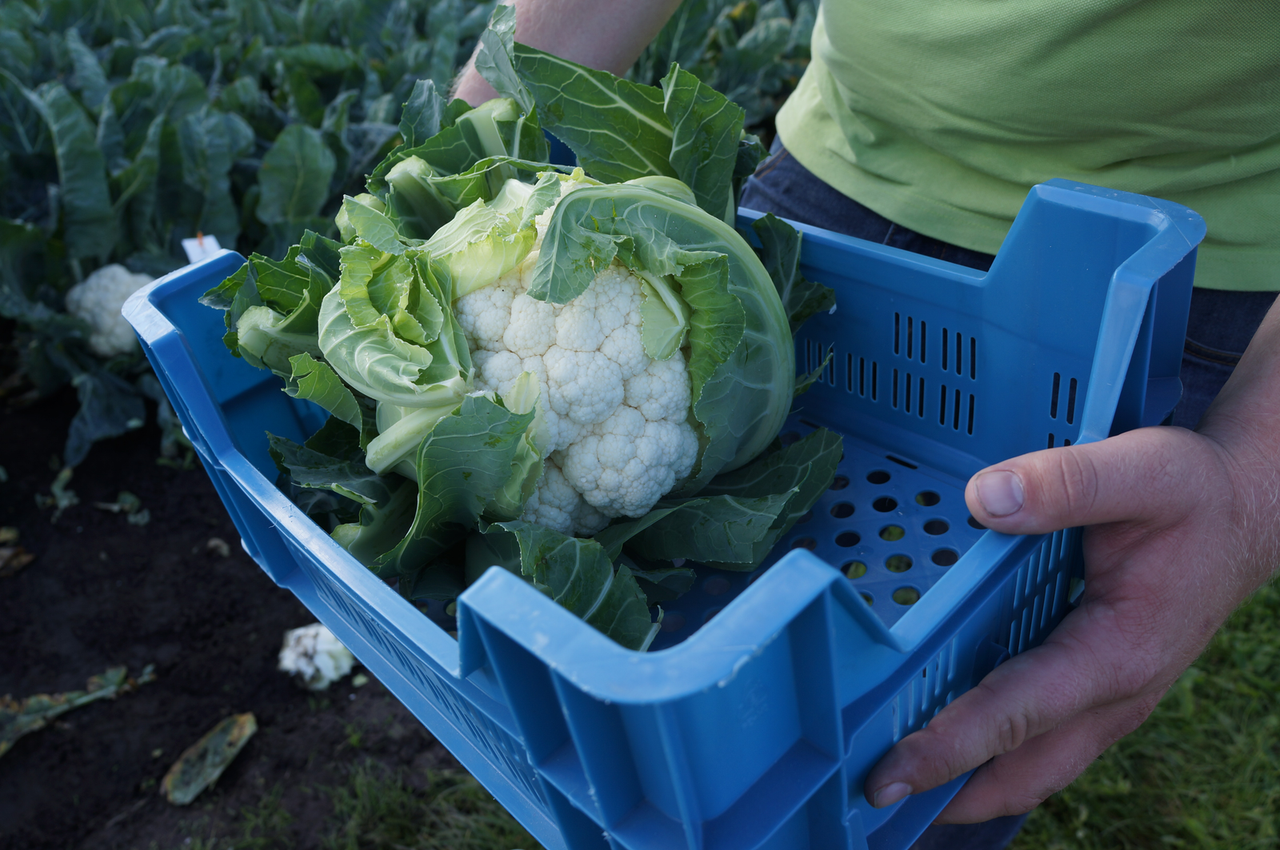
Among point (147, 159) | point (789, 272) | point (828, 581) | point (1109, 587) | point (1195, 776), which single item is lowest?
point (1195, 776)

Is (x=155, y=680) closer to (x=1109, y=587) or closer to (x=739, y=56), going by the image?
(x=1109, y=587)

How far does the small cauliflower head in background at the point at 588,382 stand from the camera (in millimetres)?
1009

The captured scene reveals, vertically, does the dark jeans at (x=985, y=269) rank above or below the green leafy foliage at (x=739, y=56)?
above

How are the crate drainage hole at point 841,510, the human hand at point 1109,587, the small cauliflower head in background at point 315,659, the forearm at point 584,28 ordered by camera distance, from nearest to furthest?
the human hand at point 1109,587, the crate drainage hole at point 841,510, the forearm at point 584,28, the small cauliflower head in background at point 315,659

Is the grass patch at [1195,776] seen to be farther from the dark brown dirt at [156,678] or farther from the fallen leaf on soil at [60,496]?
the fallen leaf on soil at [60,496]

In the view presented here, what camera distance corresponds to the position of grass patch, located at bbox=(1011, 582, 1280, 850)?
1591 millimetres

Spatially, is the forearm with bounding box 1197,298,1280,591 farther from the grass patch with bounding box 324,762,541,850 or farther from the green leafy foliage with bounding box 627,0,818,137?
the green leafy foliage with bounding box 627,0,818,137

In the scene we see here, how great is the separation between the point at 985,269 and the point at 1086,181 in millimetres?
168

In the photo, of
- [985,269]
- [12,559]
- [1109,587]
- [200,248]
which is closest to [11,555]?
[12,559]

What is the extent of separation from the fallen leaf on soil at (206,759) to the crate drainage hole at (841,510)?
50.2 inches

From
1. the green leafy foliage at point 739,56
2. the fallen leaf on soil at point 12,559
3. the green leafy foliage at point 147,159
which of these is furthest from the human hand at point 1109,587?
A: the green leafy foliage at point 739,56

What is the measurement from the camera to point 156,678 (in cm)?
191

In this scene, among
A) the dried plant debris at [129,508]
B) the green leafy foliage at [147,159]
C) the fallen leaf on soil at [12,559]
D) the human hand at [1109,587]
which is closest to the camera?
the human hand at [1109,587]

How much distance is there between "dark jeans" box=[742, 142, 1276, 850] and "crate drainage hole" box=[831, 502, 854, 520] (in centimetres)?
38
